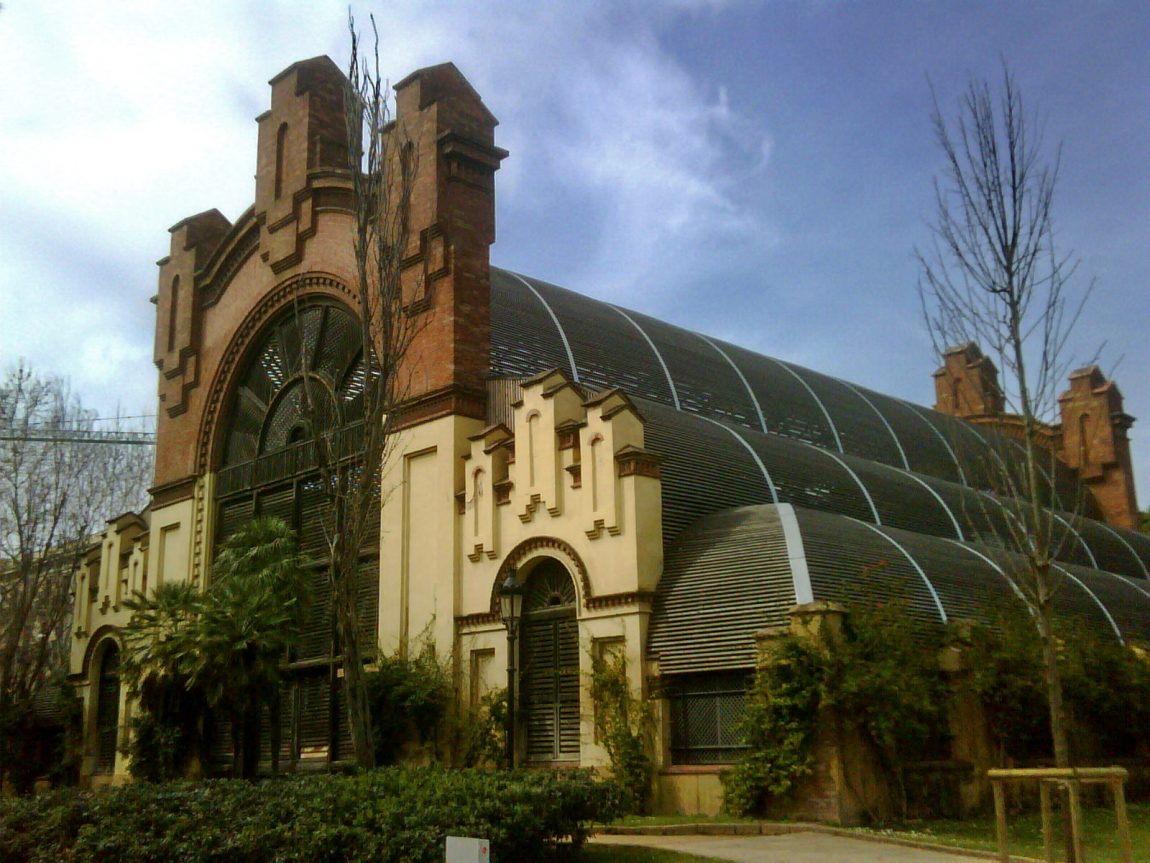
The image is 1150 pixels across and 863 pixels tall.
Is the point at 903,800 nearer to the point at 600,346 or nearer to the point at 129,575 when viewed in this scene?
the point at 600,346

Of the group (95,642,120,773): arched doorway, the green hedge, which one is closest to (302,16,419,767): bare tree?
the green hedge

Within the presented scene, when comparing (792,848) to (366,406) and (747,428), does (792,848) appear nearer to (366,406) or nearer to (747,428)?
(366,406)

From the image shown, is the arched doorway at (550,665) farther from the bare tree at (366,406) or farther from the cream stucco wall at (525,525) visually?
the bare tree at (366,406)

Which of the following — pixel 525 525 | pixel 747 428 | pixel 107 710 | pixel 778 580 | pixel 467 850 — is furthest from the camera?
pixel 107 710

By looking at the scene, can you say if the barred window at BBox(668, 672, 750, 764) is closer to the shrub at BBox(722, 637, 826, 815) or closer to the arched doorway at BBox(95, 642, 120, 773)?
the shrub at BBox(722, 637, 826, 815)

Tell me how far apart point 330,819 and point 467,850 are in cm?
329

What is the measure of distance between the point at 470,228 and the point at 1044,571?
16.6m

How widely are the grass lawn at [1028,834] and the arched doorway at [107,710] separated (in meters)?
23.9

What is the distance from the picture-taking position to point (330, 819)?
45.2 ft

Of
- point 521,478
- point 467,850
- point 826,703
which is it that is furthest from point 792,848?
point 521,478

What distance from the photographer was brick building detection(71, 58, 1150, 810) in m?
21.2

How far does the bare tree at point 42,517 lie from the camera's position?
29.1 meters

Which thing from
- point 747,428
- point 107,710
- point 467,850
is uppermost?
point 747,428

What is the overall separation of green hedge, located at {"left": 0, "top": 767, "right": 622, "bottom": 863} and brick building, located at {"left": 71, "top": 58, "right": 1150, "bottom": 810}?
5835 millimetres
